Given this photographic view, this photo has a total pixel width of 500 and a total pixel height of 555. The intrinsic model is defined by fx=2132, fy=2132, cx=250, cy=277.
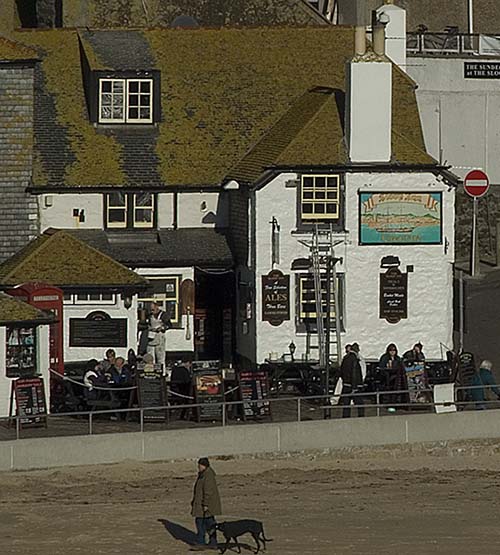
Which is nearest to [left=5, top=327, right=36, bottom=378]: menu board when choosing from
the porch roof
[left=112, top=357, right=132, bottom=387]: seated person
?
[left=112, top=357, right=132, bottom=387]: seated person

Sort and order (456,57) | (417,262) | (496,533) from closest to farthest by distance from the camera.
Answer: (496,533) < (417,262) < (456,57)

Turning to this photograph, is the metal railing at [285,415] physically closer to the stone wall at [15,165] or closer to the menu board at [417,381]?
the menu board at [417,381]

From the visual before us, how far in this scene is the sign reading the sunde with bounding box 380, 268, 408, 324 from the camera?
45594mm

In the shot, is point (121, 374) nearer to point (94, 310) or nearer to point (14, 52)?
point (94, 310)

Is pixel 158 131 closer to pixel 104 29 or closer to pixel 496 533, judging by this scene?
pixel 104 29

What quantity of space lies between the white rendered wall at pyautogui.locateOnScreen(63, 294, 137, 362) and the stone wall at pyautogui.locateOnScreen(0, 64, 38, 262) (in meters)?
3.13

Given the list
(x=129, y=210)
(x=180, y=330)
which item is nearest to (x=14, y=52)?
(x=129, y=210)

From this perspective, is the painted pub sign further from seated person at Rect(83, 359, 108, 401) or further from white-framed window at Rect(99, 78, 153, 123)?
seated person at Rect(83, 359, 108, 401)

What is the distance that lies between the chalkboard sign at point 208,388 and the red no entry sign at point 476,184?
16.3m

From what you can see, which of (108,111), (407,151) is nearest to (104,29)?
(108,111)

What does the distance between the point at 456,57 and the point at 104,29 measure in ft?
33.9

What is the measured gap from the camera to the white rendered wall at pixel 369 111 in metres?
45.5

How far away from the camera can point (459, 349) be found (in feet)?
152

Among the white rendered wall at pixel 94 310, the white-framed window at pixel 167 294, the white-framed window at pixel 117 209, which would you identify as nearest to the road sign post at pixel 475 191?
the white-framed window at pixel 167 294
